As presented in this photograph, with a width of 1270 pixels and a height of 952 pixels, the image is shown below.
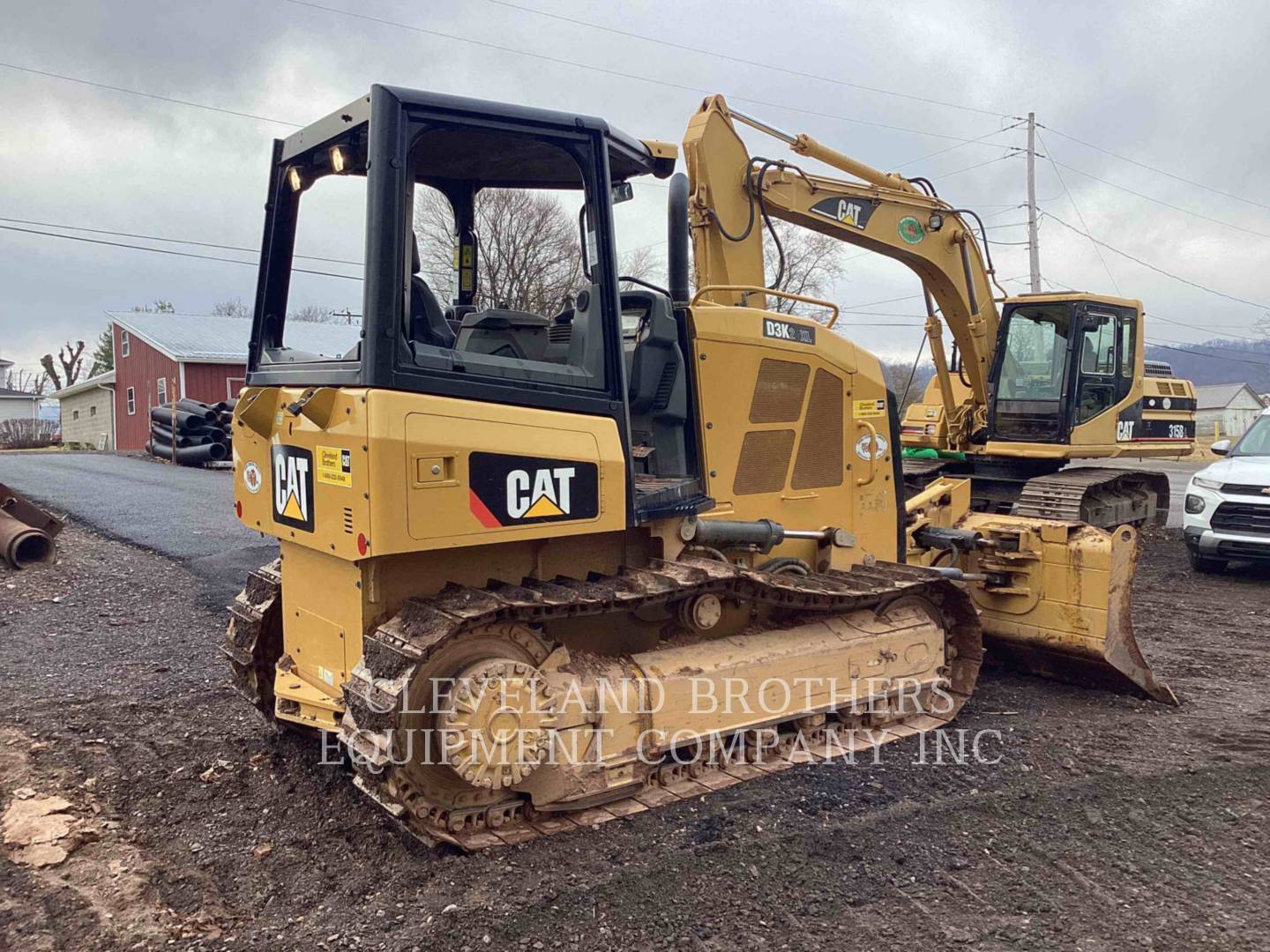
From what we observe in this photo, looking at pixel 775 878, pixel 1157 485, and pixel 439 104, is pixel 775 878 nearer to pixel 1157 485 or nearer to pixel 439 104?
pixel 439 104

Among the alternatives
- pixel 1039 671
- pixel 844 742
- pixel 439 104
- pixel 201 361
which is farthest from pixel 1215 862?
pixel 201 361

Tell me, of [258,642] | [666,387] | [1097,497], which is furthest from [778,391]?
[1097,497]

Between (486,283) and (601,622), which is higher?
(486,283)

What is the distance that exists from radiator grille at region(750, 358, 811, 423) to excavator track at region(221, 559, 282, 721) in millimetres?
2500

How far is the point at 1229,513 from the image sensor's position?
31.7 feet

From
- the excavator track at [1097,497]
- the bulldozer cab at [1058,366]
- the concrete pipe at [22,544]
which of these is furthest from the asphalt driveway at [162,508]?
the bulldozer cab at [1058,366]

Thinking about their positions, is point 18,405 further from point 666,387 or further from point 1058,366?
point 666,387

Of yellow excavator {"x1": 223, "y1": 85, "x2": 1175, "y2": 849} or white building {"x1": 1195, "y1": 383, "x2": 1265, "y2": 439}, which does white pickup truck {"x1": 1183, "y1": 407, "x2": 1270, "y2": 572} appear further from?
white building {"x1": 1195, "y1": 383, "x2": 1265, "y2": 439}

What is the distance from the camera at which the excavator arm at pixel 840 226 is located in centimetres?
689

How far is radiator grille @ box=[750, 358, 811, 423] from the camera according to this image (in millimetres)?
4957

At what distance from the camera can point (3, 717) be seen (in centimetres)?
516

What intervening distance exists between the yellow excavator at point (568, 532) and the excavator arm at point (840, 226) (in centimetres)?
93

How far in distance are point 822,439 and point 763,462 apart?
47cm

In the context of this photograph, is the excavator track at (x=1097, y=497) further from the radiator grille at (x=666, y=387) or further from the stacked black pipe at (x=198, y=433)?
the stacked black pipe at (x=198, y=433)
